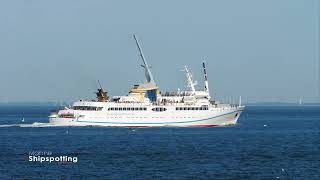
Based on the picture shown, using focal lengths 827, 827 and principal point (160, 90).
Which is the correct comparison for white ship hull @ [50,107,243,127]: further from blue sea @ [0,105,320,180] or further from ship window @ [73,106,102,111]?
blue sea @ [0,105,320,180]

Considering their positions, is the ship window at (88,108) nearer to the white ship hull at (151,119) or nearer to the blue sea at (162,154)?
the white ship hull at (151,119)

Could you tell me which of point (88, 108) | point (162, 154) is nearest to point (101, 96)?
point (88, 108)

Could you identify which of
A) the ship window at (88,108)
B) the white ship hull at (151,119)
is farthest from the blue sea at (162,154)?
the ship window at (88,108)

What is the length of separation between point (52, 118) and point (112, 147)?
4862 cm

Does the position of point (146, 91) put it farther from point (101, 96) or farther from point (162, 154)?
point (162, 154)

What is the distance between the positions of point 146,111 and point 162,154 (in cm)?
5055

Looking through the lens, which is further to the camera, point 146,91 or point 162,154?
A: point 146,91

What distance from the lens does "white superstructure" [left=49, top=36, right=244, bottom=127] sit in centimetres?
13938

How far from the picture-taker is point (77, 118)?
140750mm

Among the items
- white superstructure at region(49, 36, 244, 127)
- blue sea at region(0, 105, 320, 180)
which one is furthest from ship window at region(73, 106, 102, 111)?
blue sea at region(0, 105, 320, 180)

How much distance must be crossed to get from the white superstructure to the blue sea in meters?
5.55

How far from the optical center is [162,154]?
292 ft

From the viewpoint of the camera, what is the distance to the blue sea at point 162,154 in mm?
70188

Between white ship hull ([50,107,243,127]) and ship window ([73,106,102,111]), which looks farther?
white ship hull ([50,107,243,127])
